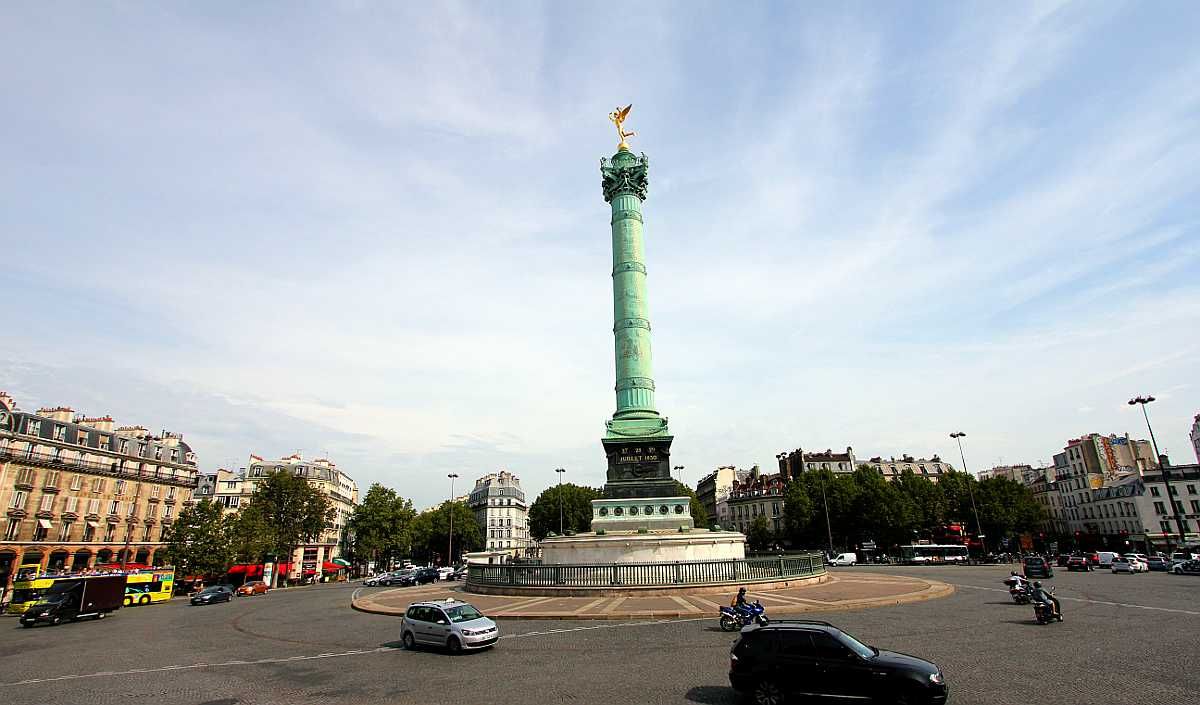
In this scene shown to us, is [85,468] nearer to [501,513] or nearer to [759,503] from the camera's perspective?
[501,513]

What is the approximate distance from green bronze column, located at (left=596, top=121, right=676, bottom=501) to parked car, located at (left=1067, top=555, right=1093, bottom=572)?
2811 centimetres

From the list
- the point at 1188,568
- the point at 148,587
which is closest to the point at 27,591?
the point at 148,587

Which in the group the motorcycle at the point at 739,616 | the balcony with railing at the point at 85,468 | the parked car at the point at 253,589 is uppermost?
the balcony with railing at the point at 85,468

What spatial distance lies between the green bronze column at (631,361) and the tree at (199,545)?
34815 mm

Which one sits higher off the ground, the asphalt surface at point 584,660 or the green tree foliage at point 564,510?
the green tree foliage at point 564,510

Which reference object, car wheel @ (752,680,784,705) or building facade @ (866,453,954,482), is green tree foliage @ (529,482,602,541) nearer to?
building facade @ (866,453,954,482)

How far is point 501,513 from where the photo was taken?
11562 cm

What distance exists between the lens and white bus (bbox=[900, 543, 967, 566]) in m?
59.2

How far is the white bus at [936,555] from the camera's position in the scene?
59.2 m

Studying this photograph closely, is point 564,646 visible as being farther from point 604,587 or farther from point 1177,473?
point 1177,473

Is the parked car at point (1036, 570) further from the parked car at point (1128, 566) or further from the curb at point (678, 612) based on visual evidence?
the curb at point (678, 612)

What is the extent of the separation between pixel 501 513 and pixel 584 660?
106m

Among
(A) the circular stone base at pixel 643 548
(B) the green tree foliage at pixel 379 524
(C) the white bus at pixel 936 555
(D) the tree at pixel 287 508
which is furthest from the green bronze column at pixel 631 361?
(B) the green tree foliage at pixel 379 524

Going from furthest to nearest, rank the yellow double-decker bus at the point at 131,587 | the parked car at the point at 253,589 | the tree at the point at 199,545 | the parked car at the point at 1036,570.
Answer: the tree at the point at 199,545 → the parked car at the point at 253,589 → the parked car at the point at 1036,570 → the yellow double-decker bus at the point at 131,587
